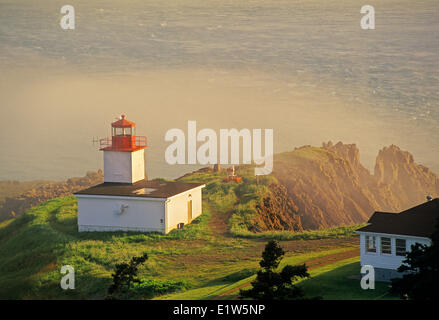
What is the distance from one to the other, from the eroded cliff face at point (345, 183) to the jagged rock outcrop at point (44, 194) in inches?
1318

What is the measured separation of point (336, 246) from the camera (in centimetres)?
3653

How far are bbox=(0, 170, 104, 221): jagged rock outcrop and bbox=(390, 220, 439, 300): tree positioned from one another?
73.0m

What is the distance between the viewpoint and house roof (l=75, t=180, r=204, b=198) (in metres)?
40.0

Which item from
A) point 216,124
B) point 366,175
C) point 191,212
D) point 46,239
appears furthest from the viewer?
point 216,124

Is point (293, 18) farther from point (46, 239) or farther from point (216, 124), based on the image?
point (46, 239)

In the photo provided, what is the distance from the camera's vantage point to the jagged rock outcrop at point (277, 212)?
49078 mm

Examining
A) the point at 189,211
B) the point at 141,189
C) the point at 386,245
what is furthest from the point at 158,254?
the point at 386,245

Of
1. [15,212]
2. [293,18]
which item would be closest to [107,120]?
[15,212]

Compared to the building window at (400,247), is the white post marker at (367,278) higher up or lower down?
lower down

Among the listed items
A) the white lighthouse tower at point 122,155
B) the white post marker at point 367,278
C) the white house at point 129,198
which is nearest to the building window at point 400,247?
the white post marker at point 367,278

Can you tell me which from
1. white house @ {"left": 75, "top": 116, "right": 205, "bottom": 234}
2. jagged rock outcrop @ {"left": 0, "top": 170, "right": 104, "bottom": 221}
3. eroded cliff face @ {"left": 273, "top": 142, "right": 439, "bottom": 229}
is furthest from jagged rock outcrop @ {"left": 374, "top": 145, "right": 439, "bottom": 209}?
white house @ {"left": 75, "top": 116, "right": 205, "bottom": 234}

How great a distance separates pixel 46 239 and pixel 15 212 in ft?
188

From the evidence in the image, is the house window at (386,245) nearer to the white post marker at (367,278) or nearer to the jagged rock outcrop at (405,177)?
the white post marker at (367,278)
